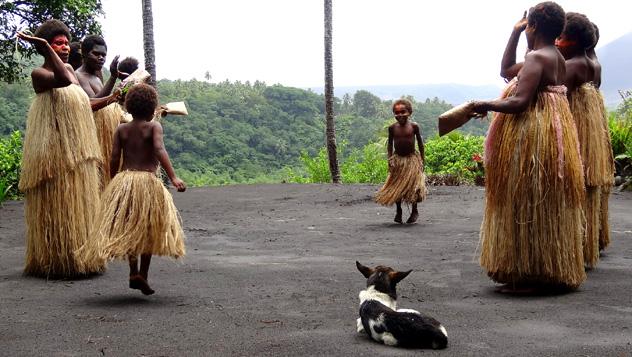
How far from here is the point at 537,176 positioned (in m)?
4.45

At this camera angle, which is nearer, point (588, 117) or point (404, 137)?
point (588, 117)

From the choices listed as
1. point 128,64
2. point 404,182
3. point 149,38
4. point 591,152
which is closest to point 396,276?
point 591,152

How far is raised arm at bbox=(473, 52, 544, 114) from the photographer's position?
14.5 ft

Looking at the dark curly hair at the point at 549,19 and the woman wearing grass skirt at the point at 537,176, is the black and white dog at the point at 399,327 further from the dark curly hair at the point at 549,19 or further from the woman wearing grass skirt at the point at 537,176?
the dark curly hair at the point at 549,19

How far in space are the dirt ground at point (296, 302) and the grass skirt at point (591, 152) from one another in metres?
0.23

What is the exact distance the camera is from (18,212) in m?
9.35

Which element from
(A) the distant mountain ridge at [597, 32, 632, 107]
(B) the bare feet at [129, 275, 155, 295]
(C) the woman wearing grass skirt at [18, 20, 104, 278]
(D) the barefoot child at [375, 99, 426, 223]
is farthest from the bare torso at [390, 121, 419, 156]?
(A) the distant mountain ridge at [597, 32, 632, 107]

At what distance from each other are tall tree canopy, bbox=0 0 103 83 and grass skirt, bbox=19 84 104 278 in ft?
20.8

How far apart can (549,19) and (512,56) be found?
48cm

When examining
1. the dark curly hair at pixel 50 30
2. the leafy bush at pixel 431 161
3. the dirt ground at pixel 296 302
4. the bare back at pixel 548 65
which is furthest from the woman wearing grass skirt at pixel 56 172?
the leafy bush at pixel 431 161

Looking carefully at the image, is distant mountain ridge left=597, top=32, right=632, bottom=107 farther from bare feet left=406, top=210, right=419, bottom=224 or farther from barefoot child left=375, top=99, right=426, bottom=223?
bare feet left=406, top=210, right=419, bottom=224

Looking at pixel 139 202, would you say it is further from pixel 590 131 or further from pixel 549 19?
pixel 590 131

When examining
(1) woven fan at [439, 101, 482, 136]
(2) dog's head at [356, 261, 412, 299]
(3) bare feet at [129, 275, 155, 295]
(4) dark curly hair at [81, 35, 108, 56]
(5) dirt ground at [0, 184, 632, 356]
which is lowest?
(5) dirt ground at [0, 184, 632, 356]

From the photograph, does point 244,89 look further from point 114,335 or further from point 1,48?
point 114,335
